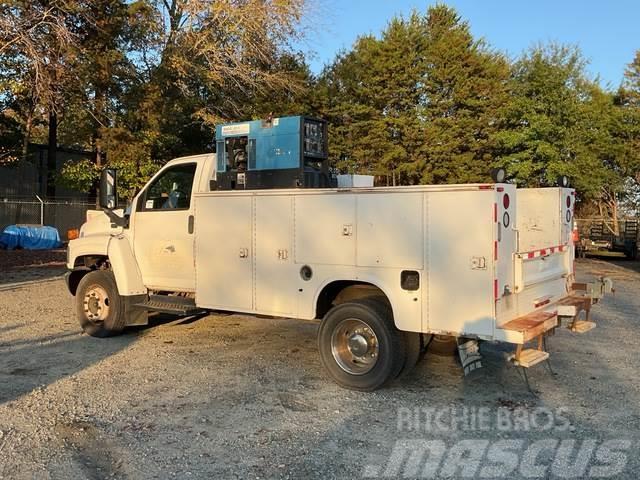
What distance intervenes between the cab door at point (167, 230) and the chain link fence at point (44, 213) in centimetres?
1878

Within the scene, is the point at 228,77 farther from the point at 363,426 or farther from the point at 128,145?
the point at 363,426

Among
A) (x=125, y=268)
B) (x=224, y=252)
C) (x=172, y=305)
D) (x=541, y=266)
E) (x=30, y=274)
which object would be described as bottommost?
(x=30, y=274)

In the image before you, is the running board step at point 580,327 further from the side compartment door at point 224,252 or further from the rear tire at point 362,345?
the side compartment door at point 224,252

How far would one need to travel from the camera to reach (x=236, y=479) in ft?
13.3

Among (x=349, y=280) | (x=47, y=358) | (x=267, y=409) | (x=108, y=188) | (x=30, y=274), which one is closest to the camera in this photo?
(x=267, y=409)

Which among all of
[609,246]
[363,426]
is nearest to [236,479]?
[363,426]

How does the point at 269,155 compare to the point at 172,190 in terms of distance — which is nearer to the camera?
the point at 269,155

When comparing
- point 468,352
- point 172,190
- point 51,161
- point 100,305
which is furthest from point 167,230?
point 51,161

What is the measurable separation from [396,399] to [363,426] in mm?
797

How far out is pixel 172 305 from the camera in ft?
24.7

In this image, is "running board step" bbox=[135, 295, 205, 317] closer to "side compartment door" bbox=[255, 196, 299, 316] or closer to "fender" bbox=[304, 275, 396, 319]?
"side compartment door" bbox=[255, 196, 299, 316]

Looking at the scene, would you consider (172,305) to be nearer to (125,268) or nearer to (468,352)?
(125,268)

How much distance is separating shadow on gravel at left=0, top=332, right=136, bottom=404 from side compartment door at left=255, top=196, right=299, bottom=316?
7.24 feet

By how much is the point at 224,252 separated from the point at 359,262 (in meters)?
1.76
